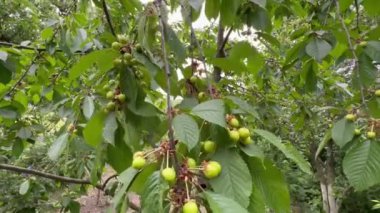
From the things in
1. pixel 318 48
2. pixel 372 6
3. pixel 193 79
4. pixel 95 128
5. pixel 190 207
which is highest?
pixel 372 6

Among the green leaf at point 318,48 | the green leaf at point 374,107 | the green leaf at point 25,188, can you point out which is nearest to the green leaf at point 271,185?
the green leaf at point 374,107

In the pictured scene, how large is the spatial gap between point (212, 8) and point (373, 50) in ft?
2.27

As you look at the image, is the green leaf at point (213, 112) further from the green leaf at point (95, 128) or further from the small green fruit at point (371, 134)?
the small green fruit at point (371, 134)

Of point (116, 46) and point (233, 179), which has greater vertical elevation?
point (116, 46)

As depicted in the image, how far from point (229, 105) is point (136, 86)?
30cm

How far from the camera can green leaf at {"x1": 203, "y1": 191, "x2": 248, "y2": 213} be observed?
26.1 inches

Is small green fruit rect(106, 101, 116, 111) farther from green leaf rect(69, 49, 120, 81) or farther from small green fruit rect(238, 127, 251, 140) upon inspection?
small green fruit rect(238, 127, 251, 140)

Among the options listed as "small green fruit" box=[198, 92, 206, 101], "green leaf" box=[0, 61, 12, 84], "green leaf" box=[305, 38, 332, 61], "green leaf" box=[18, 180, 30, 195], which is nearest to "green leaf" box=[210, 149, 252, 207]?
"small green fruit" box=[198, 92, 206, 101]

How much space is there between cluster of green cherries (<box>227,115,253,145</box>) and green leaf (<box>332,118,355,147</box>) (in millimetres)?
574

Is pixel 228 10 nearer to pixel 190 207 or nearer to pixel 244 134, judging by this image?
pixel 244 134

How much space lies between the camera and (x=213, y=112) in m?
0.79

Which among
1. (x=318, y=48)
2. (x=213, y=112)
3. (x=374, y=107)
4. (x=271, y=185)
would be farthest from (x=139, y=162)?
(x=318, y=48)

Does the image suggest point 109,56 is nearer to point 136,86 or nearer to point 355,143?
point 136,86

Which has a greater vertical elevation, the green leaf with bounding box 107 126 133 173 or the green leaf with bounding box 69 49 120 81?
the green leaf with bounding box 69 49 120 81
